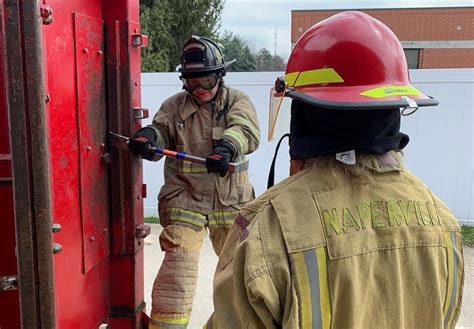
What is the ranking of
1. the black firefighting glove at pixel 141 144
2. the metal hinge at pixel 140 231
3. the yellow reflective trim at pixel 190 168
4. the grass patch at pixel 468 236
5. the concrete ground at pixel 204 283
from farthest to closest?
the grass patch at pixel 468 236 < the concrete ground at pixel 204 283 < the yellow reflective trim at pixel 190 168 < the metal hinge at pixel 140 231 < the black firefighting glove at pixel 141 144

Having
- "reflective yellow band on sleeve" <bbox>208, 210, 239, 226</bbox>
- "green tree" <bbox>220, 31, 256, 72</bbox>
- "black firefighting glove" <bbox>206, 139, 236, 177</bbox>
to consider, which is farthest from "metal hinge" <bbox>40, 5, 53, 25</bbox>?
"green tree" <bbox>220, 31, 256, 72</bbox>

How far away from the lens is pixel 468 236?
583 centimetres

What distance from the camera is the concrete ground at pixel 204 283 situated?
373cm

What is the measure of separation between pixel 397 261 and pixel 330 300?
0.18 metres

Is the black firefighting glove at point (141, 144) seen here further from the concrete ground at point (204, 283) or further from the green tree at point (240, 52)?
the green tree at point (240, 52)

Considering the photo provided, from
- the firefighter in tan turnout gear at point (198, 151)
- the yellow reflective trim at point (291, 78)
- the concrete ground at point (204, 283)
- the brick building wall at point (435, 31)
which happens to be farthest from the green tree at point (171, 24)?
the yellow reflective trim at point (291, 78)

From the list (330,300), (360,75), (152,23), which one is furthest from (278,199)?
(152,23)

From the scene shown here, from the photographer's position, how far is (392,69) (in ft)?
3.98

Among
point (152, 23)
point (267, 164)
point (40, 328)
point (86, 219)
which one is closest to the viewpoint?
point (40, 328)

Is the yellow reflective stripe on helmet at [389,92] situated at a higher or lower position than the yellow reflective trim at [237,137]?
higher

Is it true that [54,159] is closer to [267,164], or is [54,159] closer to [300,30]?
[267,164]

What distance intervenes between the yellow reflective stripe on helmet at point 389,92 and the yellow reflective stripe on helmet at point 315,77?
0.07m

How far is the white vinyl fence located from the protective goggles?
326cm

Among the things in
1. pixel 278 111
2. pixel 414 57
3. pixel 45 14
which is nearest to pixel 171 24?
pixel 414 57
